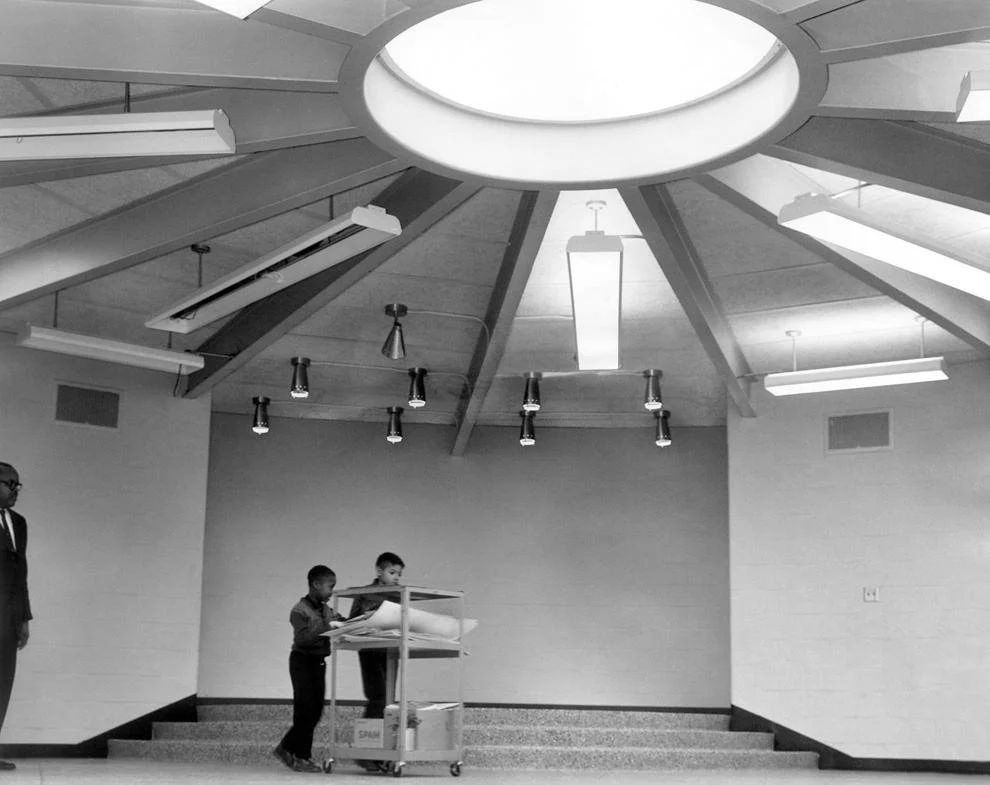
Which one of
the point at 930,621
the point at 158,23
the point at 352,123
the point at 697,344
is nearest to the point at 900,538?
the point at 930,621

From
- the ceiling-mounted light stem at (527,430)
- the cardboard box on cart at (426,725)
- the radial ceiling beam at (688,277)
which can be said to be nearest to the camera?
the radial ceiling beam at (688,277)

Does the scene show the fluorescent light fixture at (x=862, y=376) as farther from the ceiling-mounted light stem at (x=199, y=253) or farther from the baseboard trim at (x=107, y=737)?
the baseboard trim at (x=107, y=737)

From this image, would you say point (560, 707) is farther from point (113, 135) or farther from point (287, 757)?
point (113, 135)

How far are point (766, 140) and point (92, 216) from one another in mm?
3682

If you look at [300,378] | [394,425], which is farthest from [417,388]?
[394,425]

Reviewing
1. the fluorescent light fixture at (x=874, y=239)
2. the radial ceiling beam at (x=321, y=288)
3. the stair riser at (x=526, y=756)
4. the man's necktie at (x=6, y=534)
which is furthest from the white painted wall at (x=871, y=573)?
the man's necktie at (x=6, y=534)

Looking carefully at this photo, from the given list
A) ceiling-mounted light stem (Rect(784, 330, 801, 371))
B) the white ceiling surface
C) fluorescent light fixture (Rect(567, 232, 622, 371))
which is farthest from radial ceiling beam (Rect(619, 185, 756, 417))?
ceiling-mounted light stem (Rect(784, 330, 801, 371))

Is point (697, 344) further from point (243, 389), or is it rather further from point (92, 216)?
point (92, 216)

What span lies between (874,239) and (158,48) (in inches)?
125

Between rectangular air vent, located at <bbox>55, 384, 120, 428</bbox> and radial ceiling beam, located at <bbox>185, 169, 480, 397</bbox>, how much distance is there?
0.62m

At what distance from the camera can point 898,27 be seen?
Result: 167 inches

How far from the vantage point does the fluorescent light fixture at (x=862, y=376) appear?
834 cm

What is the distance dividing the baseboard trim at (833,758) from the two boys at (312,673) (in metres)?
3.58

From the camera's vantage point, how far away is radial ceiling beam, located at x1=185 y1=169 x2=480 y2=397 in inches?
245
